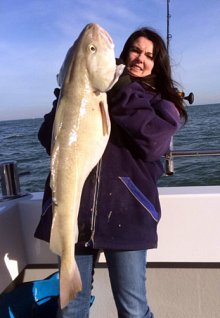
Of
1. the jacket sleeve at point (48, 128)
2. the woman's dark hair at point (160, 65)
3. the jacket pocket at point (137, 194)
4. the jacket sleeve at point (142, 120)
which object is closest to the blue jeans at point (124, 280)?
the jacket pocket at point (137, 194)

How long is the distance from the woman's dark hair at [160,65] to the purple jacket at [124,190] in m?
0.17

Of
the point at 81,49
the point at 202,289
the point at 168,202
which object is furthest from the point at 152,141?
the point at 202,289

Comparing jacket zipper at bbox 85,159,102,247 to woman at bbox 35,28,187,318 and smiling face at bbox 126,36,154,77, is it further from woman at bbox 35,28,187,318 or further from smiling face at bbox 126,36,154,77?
smiling face at bbox 126,36,154,77

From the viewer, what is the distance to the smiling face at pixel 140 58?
2162 mm

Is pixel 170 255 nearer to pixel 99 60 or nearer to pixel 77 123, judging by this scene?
pixel 77 123

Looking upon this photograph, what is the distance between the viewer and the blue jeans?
2.00 m

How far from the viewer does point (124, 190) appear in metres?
1.98

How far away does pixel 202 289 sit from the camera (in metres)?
2.95

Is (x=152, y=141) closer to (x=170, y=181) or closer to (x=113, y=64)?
(x=113, y=64)

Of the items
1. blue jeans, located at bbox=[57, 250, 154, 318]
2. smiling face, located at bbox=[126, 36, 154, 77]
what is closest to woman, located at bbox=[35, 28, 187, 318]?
blue jeans, located at bbox=[57, 250, 154, 318]

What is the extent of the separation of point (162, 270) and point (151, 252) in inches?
11.7

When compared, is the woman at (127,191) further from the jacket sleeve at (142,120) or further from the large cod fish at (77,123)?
the large cod fish at (77,123)

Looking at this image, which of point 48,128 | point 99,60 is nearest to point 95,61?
point 99,60

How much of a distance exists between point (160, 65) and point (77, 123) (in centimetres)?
75
